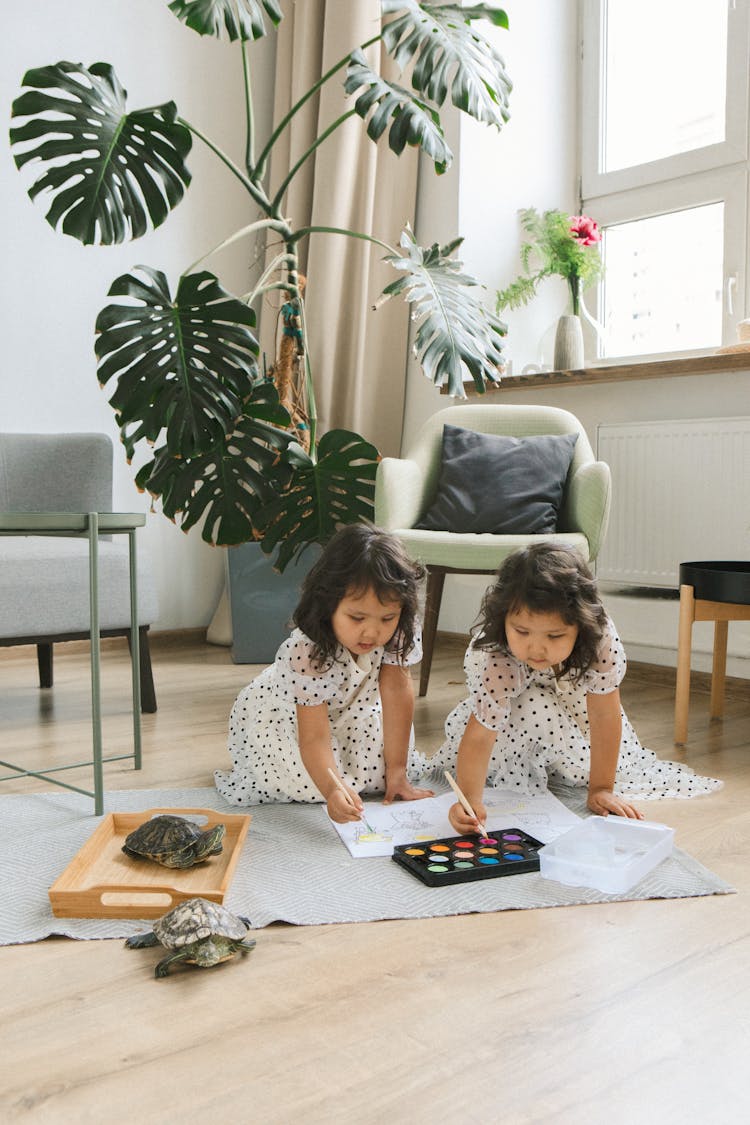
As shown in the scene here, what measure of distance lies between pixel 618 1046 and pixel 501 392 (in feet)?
8.08

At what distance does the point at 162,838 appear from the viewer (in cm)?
130

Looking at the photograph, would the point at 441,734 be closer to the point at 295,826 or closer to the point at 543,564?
the point at 295,826

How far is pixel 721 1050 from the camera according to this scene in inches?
35.9

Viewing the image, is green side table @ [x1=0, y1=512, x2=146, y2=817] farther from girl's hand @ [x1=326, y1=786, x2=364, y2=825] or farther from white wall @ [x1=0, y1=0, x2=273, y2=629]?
white wall @ [x1=0, y1=0, x2=273, y2=629]

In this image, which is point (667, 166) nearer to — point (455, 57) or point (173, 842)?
point (455, 57)

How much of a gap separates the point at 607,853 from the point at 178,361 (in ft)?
4.68

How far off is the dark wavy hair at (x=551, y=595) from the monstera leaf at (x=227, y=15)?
1.49 metres

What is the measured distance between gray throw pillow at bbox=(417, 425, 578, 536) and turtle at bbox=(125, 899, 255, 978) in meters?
1.54

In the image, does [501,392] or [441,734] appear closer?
[441,734]

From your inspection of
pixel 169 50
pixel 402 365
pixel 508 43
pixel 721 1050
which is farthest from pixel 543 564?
pixel 169 50

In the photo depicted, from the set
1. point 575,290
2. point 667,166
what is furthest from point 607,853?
point 667,166

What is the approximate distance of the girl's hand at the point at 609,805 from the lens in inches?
60.0

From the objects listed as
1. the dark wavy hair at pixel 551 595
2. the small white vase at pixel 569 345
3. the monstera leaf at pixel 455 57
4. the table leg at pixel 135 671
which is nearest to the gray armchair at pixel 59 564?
the table leg at pixel 135 671

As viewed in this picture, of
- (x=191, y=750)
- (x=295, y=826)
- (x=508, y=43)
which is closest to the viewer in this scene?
(x=295, y=826)
